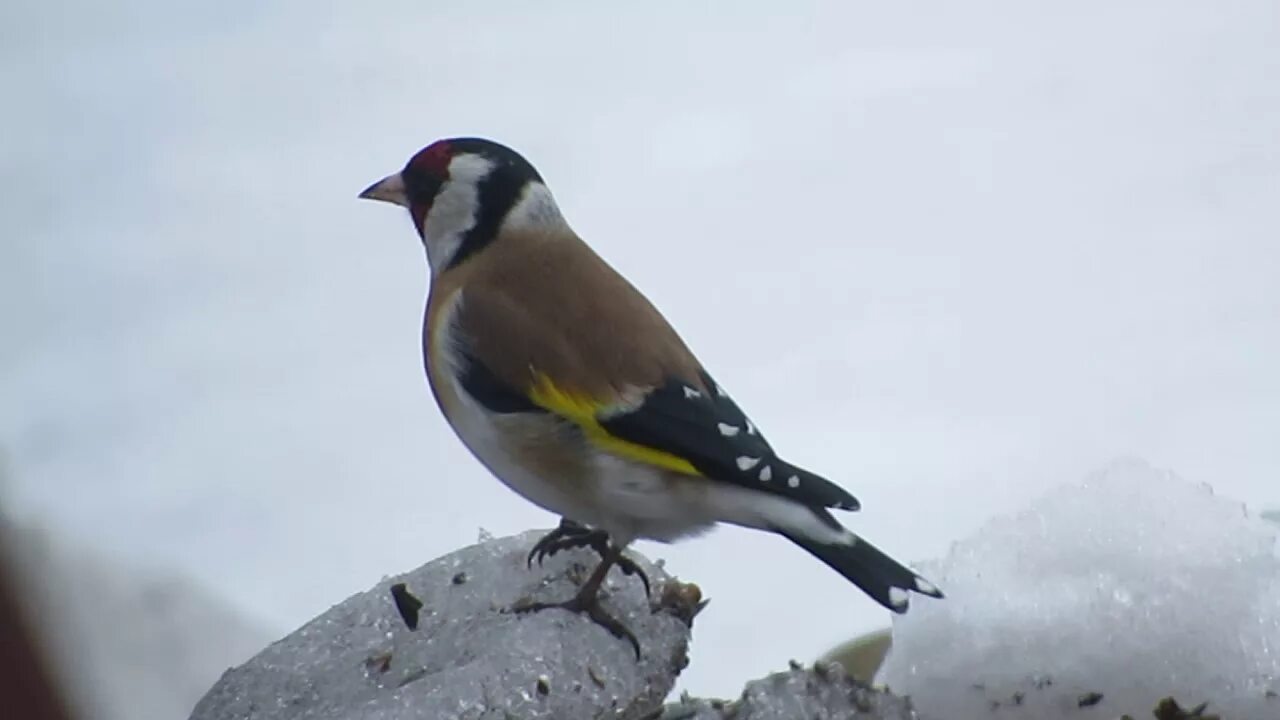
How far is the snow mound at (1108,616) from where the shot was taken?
107 centimetres

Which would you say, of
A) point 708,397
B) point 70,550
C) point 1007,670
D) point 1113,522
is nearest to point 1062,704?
point 1007,670

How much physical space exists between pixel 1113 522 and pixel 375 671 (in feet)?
Result: 1.85

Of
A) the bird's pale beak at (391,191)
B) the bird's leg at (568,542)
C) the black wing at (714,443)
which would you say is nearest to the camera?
the black wing at (714,443)

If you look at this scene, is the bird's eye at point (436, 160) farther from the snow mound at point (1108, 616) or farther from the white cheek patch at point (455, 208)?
the snow mound at point (1108, 616)

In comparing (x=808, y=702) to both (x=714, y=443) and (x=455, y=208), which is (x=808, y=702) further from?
(x=455, y=208)

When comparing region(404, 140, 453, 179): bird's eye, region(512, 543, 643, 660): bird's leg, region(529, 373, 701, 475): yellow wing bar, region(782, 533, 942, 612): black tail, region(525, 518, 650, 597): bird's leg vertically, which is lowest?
region(512, 543, 643, 660): bird's leg

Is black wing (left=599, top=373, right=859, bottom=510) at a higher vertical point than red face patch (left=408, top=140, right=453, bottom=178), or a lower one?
lower

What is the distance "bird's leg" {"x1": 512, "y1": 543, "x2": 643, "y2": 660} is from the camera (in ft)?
3.22

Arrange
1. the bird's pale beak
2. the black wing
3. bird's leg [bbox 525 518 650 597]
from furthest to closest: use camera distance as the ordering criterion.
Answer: the bird's pale beak
bird's leg [bbox 525 518 650 597]
the black wing

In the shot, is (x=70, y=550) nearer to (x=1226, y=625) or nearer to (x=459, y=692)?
(x=459, y=692)

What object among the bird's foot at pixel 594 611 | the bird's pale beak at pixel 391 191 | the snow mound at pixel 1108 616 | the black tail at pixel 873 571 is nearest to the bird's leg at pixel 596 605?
the bird's foot at pixel 594 611

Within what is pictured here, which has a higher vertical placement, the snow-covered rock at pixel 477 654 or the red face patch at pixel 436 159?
the red face patch at pixel 436 159

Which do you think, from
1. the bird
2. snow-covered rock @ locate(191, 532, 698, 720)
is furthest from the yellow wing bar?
snow-covered rock @ locate(191, 532, 698, 720)

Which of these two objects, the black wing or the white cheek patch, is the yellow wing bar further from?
the white cheek patch
